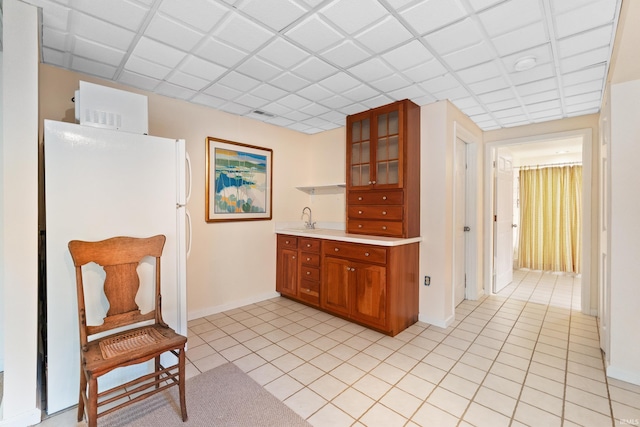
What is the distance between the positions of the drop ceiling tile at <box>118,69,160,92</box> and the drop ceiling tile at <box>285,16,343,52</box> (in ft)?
4.97

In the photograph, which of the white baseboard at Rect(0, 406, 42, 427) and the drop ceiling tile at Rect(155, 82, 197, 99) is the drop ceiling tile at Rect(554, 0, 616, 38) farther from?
the white baseboard at Rect(0, 406, 42, 427)

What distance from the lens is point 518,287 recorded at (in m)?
4.68

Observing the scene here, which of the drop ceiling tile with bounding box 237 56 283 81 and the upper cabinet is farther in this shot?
the upper cabinet

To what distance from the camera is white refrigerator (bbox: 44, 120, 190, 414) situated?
5.89 feet

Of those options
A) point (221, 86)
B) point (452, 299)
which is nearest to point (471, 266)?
point (452, 299)

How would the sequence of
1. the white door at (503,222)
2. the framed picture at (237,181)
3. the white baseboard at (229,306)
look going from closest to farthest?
the white baseboard at (229,306) < the framed picture at (237,181) < the white door at (503,222)

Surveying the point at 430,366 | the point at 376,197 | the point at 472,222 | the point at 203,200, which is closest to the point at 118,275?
the point at 203,200

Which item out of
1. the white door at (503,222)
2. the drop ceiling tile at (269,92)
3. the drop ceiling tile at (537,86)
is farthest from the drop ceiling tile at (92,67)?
the white door at (503,222)

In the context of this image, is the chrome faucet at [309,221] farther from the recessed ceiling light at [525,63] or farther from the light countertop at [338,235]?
the recessed ceiling light at [525,63]

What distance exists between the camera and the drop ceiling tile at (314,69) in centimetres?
232

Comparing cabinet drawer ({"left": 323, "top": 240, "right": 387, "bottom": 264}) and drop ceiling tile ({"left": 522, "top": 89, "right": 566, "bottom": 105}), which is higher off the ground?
drop ceiling tile ({"left": 522, "top": 89, "right": 566, "bottom": 105})

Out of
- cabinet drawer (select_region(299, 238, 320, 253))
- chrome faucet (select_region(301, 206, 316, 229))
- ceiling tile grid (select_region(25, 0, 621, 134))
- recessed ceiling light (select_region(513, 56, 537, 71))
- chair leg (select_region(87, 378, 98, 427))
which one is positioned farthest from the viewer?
chrome faucet (select_region(301, 206, 316, 229))

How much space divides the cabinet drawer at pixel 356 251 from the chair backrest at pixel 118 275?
1825mm

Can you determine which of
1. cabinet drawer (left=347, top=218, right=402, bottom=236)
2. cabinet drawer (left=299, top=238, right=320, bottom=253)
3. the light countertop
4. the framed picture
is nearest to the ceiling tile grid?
the framed picture
